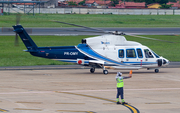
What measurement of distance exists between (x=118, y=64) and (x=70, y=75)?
4531 mm

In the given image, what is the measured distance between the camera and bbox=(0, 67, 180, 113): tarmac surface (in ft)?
48.0

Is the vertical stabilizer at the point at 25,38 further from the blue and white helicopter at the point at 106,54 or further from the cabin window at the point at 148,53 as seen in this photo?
the cabin window at the point at 148,53

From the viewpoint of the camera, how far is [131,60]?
1048 inches

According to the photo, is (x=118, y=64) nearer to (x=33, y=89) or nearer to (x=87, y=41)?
(x=87, y=41)

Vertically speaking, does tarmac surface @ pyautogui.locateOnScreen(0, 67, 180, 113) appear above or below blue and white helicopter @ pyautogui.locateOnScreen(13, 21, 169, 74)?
below

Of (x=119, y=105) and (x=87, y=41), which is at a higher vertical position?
(x=87, y=41)

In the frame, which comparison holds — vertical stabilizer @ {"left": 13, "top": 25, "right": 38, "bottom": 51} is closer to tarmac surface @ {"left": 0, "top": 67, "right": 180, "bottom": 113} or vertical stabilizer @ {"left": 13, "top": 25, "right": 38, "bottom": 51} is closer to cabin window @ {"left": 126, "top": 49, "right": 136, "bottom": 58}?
tarmac surface @ {"left": 0, "top": 67, "right": 180, "bottom": 113}

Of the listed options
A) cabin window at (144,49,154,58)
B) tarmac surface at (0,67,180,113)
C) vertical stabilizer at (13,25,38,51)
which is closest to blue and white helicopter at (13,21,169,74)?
cabin window at (144,49,154,58)

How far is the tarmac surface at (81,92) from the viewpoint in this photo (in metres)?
14.6

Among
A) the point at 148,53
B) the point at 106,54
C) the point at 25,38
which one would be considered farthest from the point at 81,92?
the point at 148,53

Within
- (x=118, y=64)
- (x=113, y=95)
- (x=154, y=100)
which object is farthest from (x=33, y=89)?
(x=118, y=64)

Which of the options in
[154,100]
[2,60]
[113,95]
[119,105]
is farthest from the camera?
[2,60]

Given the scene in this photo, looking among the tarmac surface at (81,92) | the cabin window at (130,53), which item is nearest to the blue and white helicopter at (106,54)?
the cabin window at (130,53)

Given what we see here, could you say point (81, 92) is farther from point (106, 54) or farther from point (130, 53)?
point (130, 53)
